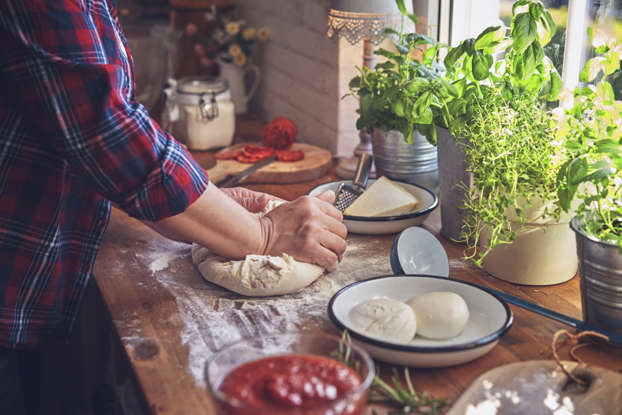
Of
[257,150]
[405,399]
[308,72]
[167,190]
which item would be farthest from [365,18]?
[405,399]

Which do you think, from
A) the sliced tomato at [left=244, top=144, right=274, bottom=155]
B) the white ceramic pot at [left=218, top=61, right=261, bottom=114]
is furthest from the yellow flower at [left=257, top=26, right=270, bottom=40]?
the sliced tomato at [left=244, top=144, right=274, bottom=155]

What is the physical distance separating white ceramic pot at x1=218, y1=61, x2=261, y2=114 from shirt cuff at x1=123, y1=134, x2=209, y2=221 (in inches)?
61.4

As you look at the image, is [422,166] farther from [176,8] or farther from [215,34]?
[176,8]

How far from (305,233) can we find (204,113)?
0.99m

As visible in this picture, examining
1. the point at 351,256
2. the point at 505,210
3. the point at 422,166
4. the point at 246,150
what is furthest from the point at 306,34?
the point at 505,210

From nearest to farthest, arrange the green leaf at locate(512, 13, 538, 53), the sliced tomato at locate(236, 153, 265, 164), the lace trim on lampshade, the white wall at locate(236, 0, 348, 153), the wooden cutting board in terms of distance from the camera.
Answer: the green leaf at locate(512, 13, 538, 53) < the lace trim on lampshade < the wooden cutting board < the sliced tomato at locate(236, 153, 265, 164) < the white wall at locate(236, 0, 348, 153)

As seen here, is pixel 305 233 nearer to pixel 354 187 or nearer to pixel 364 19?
pixel 354 187

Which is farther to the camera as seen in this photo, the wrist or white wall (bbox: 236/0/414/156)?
white wall (bbox: 236/0/414/156)

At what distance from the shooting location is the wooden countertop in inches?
33.5

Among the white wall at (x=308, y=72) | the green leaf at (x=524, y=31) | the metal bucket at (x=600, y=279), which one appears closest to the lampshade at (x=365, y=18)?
the white wall at (x=308, y=72)

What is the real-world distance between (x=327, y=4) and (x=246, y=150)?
1.63ft

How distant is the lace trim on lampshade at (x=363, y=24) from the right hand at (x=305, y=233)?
0.53 metres

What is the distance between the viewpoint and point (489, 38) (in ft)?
3.55

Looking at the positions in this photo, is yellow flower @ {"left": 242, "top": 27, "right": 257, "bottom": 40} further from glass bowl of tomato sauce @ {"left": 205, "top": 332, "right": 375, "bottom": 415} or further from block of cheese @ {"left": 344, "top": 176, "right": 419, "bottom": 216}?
glass bowl of tomato sauce @ {"left": 205, "top": 332, "right": 375, "bottom": 415}
